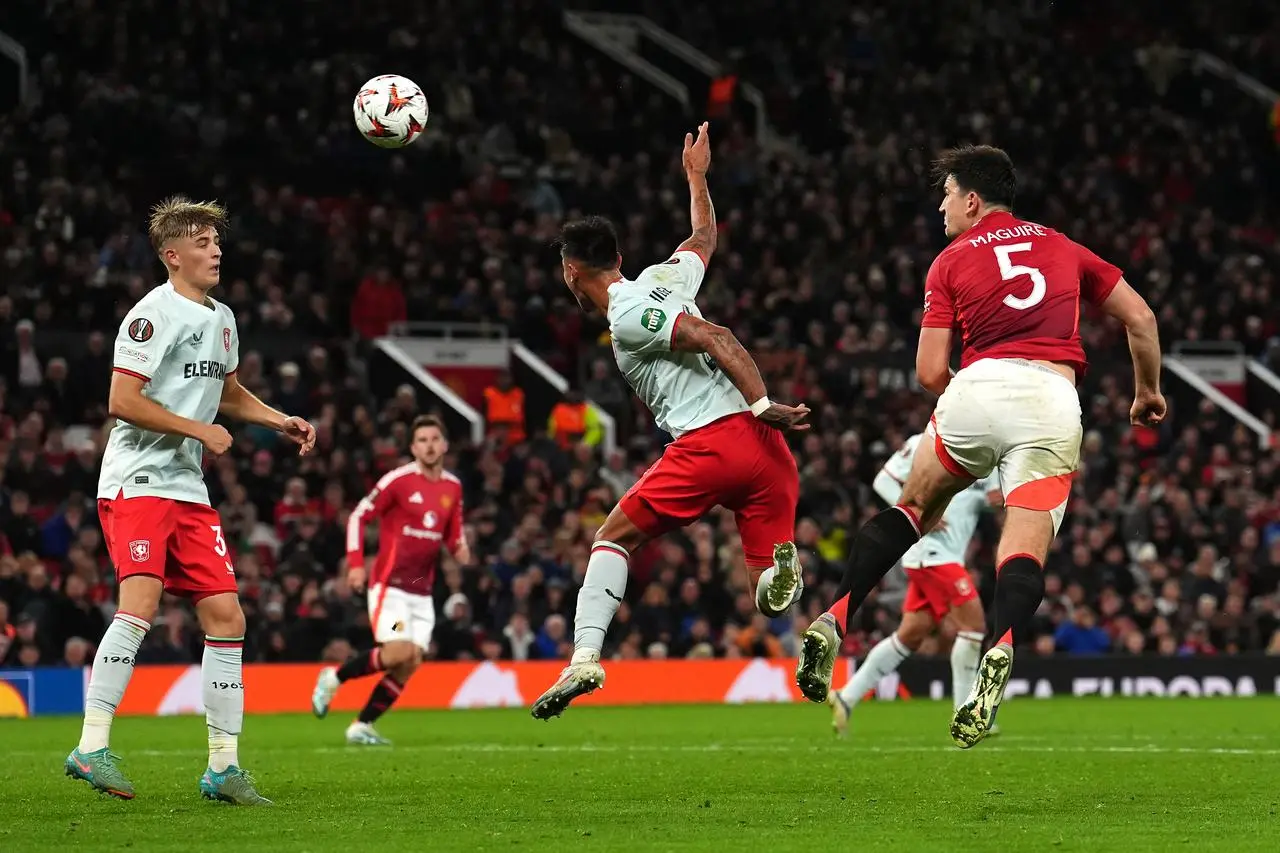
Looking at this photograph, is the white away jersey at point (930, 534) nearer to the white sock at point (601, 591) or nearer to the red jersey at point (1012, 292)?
the white sock at point (601, 591)

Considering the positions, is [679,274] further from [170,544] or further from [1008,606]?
[170,544]

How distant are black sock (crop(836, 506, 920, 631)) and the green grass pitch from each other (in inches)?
37.4

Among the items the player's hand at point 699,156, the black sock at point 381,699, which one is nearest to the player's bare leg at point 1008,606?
the player's hand at point 699,156

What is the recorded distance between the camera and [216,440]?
27.3ft

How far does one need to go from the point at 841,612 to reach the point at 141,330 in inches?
132

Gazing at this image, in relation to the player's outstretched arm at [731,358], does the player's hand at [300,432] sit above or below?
below

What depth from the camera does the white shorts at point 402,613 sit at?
48.1 feet

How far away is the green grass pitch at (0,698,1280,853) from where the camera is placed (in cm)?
711

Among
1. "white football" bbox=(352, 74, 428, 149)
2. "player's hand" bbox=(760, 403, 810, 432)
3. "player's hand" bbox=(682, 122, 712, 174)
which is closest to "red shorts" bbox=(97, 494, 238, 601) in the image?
"player's hand" bbox=(760, 403, 810, 432)

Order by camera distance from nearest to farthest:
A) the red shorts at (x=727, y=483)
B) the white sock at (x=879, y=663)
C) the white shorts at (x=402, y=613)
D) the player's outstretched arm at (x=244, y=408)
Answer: the player's outstretched arm at (x=244, y=408)
the red shorts at (x=727, y=483)
the white sock at (x=879, y=663)
the white shorts at (x=402, y=613)

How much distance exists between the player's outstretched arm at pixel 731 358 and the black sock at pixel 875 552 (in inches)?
24.9

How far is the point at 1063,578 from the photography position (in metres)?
22.0

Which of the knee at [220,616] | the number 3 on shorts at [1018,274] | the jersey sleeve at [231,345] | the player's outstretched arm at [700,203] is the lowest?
the knee at [220,616]

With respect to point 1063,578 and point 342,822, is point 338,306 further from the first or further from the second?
point 342,822
